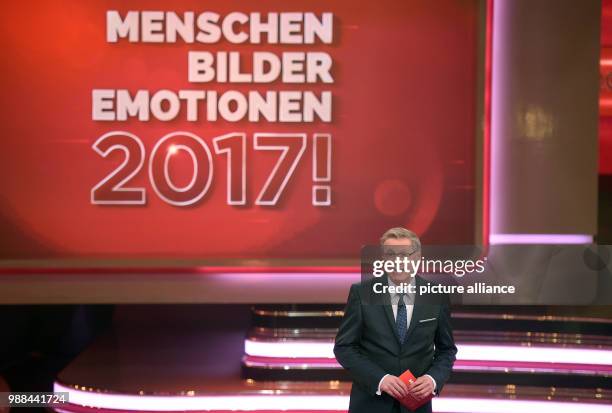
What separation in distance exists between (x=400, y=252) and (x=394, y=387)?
17.0 inches

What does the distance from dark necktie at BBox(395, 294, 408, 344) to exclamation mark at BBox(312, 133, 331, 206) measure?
2551mm

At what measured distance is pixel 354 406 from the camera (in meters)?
2.42

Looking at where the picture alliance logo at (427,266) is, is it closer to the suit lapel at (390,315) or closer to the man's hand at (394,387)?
the suit lapel at (390,315)

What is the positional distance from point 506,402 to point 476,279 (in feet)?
5.89

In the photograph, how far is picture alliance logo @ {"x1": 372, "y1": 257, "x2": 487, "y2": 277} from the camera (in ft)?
7.49

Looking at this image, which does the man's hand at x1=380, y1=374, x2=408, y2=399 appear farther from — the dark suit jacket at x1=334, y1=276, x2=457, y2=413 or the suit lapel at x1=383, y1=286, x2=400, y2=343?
the suit lapel at x1=383, y1=286, x2=400, y2=343

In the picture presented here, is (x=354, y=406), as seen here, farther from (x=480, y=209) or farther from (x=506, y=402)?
(x=480, y=209)

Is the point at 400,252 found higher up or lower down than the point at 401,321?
higher up

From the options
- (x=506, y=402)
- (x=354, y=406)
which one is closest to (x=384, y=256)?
(x=354, y=406)

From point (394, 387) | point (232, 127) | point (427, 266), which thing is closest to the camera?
point (394, 387)

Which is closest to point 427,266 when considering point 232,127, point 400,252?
point 400,252

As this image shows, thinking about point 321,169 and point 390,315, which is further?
point 321,169

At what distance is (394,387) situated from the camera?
2262 millimetres

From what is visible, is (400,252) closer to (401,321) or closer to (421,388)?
(401,321)
